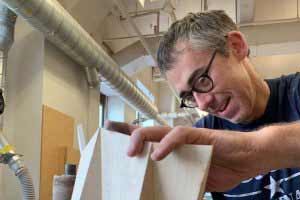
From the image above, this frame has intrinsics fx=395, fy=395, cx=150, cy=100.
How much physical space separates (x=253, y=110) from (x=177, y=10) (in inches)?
116

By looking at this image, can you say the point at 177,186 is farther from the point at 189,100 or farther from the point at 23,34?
the point at 23,34

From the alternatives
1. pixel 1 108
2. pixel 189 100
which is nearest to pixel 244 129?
pixel 189 100

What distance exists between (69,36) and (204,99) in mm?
1721

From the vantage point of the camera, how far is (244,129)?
Answer: 1.06m

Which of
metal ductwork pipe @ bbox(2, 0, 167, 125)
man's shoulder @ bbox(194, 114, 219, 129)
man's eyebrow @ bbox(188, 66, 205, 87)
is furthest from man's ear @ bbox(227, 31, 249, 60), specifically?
metal ductwork pipe @ bbox(2, 0, 167, 125)

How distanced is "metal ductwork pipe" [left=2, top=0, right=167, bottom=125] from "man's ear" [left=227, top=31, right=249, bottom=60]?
4.70 feet

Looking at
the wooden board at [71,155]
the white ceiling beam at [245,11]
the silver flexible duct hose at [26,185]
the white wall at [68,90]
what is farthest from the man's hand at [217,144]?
the white ceiling beam at [245,11]

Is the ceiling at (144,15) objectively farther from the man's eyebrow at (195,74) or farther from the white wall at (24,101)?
the man's eyebrow at (195,74)

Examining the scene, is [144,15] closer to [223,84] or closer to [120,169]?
[223,84]

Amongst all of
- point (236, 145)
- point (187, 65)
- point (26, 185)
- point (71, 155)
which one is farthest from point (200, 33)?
point (71, 155)

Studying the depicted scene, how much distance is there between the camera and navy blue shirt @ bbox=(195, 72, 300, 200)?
3.18 feet

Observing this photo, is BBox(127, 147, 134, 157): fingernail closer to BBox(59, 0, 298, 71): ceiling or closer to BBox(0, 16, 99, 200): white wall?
BBox(0, 16, 99, 200): white wall

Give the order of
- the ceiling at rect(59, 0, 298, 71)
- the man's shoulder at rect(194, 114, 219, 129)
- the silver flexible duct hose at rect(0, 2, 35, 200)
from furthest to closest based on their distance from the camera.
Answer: the ceiling at rect(59, 0, 298, 71)
the silver flexible duct hose at rect(0, 2, 35, 200)
the man's shoulder at rect(194, 114, 219, 129)

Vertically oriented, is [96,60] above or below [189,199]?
above
